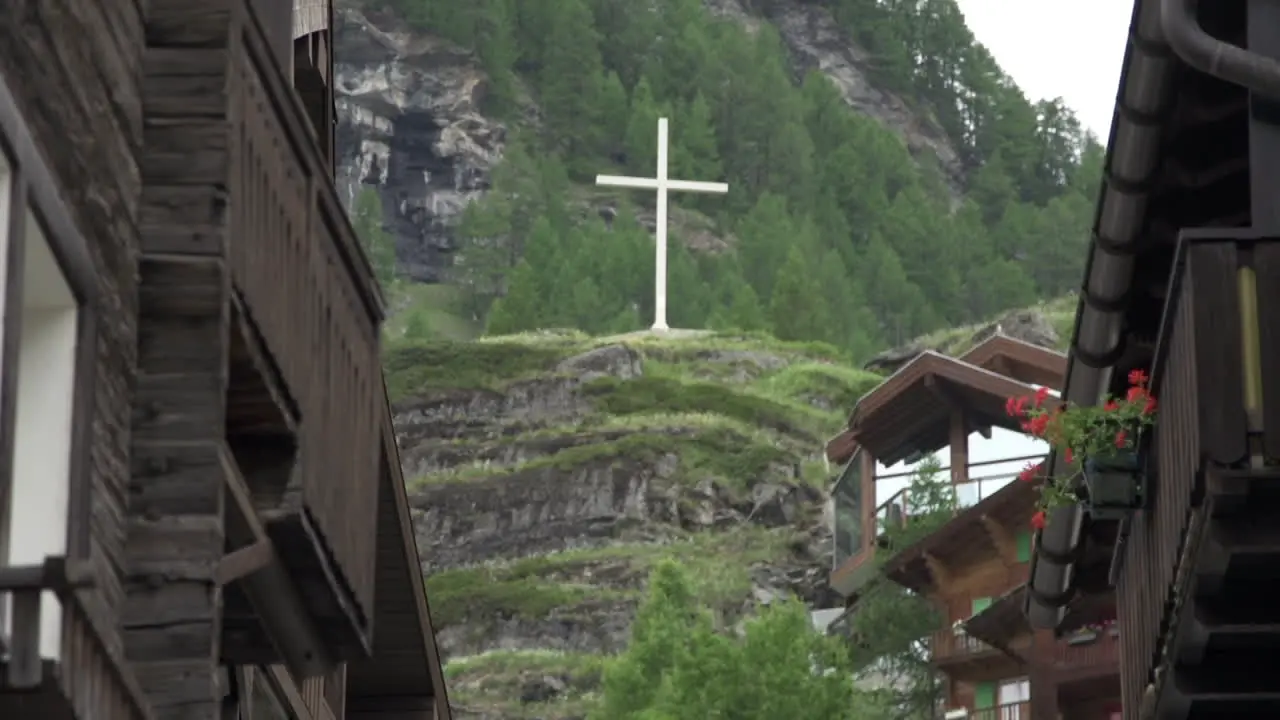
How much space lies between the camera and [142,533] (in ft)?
29.9

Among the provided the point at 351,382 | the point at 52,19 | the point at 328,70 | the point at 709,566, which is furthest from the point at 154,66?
the point at 709,566

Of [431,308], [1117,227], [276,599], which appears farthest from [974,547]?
[431,308]

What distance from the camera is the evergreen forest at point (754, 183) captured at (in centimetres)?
13825

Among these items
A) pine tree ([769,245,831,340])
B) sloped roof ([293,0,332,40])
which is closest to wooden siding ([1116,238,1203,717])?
sloped roof ([293,0,332,40])

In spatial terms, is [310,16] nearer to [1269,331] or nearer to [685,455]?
[1269,331]

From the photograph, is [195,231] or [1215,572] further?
[1215,572]

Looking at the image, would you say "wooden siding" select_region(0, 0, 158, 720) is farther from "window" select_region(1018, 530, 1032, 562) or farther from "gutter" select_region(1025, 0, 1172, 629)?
"window" select_region(1018, 530, 1032, 562)

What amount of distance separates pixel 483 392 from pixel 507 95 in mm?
83174

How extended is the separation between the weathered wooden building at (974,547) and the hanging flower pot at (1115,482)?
16719 millimetres

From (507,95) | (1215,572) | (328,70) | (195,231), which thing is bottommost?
(1215,572)

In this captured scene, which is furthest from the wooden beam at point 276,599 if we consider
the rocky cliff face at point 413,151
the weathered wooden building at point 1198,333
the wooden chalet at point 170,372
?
the rocky cliff face at point 413,151

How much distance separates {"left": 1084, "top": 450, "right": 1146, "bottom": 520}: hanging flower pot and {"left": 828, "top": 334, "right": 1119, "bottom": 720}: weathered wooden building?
54.9 ft

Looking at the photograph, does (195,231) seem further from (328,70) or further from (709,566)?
(709,566)

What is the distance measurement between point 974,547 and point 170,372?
29807 mm
